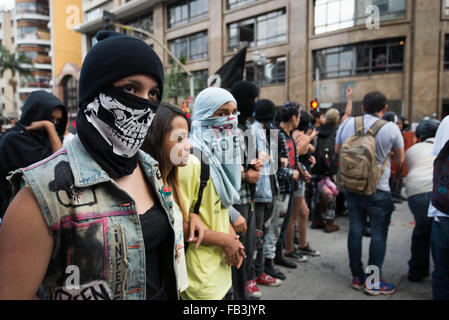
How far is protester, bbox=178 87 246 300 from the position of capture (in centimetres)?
174

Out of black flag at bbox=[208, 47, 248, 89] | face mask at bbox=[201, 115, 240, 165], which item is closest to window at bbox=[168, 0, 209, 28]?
black flag at bbox=[208, 47, 248, 89]

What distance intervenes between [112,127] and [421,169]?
11.4ft

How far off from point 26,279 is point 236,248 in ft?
4.23

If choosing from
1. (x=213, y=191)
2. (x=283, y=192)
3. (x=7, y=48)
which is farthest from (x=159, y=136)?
(x=7, y=48)

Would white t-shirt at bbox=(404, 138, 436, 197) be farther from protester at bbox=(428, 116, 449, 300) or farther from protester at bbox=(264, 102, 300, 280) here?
protester at bbox=(264, 102, 300, 280)

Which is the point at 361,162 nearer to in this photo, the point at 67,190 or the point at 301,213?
the point at 301,213

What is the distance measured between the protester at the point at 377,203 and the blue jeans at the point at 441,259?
2.01ft

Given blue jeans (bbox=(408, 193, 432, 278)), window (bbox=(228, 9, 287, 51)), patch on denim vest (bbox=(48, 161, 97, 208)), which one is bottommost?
blue jeans (bbox=(408, 193, 432, 278))

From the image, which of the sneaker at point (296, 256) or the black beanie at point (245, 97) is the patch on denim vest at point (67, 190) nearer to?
the black beanie at point (245, 97)

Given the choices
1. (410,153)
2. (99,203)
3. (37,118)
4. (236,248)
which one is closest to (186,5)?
(37,118)

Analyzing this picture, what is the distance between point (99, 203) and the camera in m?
0.90

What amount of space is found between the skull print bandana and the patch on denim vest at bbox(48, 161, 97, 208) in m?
0.11
